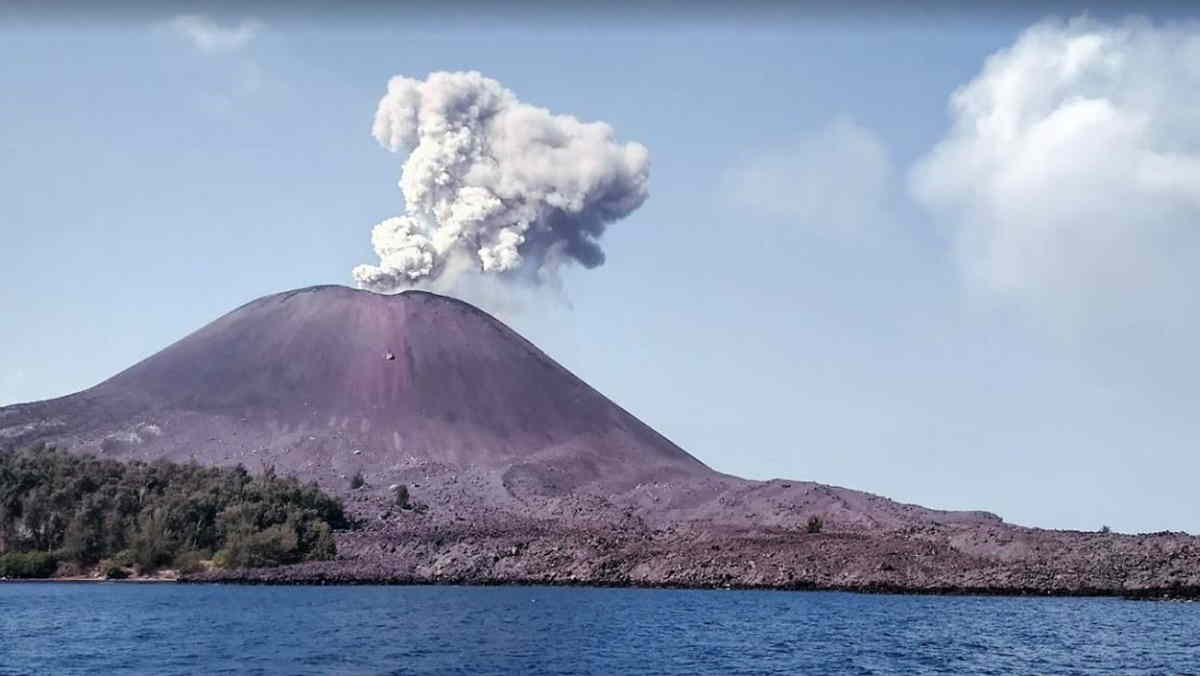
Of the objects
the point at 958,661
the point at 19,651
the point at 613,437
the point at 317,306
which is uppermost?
the point at 317,306

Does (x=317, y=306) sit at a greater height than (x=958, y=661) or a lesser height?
greater

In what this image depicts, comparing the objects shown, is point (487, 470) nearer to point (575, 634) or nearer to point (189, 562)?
point (189, 562)

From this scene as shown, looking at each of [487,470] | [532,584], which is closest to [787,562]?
[532,584]

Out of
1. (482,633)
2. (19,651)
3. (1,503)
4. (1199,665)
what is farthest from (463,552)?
(1199,665)

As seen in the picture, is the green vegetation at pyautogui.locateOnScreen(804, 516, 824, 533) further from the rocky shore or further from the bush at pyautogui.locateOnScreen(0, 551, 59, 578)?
the bush at pyautogui.locateOnScreen(0, 551, 59, 578)

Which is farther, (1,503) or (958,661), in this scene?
(1,503)

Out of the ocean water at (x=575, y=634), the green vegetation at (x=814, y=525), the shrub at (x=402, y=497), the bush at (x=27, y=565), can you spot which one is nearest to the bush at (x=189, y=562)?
the bush at (x=27, y=565)

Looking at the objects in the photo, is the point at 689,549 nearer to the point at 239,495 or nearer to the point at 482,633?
the point at 239,495
